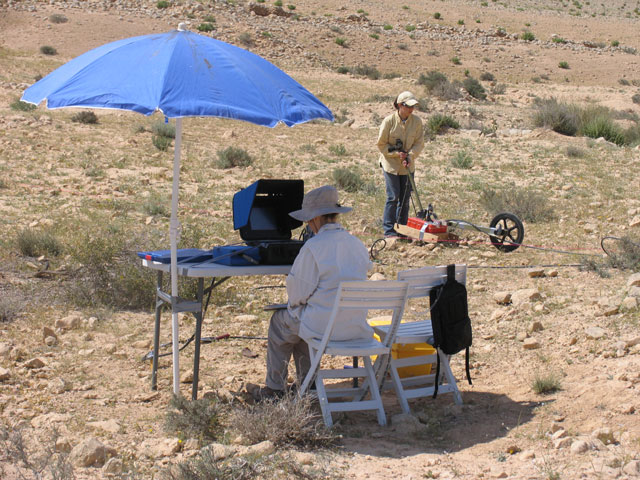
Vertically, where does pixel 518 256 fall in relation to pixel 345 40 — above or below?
below

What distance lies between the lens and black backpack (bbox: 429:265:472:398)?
14.4 feet

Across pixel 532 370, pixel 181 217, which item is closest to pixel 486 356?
pixel 532 370

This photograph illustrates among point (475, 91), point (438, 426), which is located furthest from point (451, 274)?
point (475, 91)

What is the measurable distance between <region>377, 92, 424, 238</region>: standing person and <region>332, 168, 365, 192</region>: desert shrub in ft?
10.2

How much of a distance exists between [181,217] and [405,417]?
6.09 m

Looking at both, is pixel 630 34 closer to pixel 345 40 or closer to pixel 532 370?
pixel 345 40

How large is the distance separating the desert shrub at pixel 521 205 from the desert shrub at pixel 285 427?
22.8 feet

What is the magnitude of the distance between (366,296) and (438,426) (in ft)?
2.96

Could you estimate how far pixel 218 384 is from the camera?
197 inches

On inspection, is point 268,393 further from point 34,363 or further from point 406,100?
point 406,100

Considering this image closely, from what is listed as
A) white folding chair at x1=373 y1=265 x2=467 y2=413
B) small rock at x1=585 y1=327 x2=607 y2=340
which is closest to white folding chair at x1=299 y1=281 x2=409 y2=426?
white folding chair at x1=373 y1=265 x2=467 y2=413

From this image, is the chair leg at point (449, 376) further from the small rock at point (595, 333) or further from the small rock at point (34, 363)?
the small rock at point (34, 363)

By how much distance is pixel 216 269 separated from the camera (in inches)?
168

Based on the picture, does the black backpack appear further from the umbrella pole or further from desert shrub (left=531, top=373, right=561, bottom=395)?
the umbrella pole
